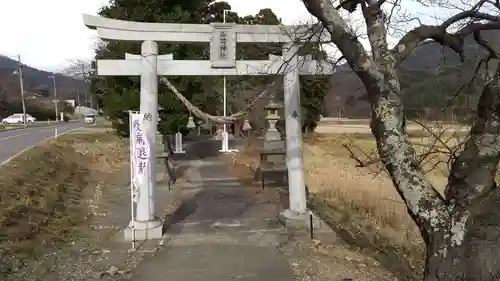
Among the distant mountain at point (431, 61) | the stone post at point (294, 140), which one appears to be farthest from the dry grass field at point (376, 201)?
the stone post at point (294, 140)

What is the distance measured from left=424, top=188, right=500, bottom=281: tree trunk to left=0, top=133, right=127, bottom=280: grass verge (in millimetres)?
5821

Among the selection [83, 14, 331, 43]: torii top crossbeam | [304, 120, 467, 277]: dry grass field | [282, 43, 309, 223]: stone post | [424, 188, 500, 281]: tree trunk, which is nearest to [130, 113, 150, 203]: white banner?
[83, 14, 331, 43]: torii top crossbeam

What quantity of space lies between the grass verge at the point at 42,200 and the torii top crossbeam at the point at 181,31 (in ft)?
13.0

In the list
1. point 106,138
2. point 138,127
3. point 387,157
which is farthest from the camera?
point 106,138

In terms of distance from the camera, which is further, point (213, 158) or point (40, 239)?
point (213, 158)

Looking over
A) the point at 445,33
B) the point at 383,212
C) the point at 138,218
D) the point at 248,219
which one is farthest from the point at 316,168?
the point at 445,33

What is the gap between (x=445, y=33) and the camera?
14.4ft

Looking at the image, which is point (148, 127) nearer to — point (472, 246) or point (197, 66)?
point (197, 66)

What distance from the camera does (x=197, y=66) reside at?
8.53 meters

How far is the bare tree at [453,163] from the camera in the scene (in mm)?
3967

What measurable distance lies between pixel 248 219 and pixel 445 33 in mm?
6516

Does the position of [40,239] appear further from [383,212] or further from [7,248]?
[383,212]

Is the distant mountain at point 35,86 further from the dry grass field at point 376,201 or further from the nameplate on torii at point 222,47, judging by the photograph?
the nameplate on torii at point 222,47

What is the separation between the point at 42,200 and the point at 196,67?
17.2 feet
